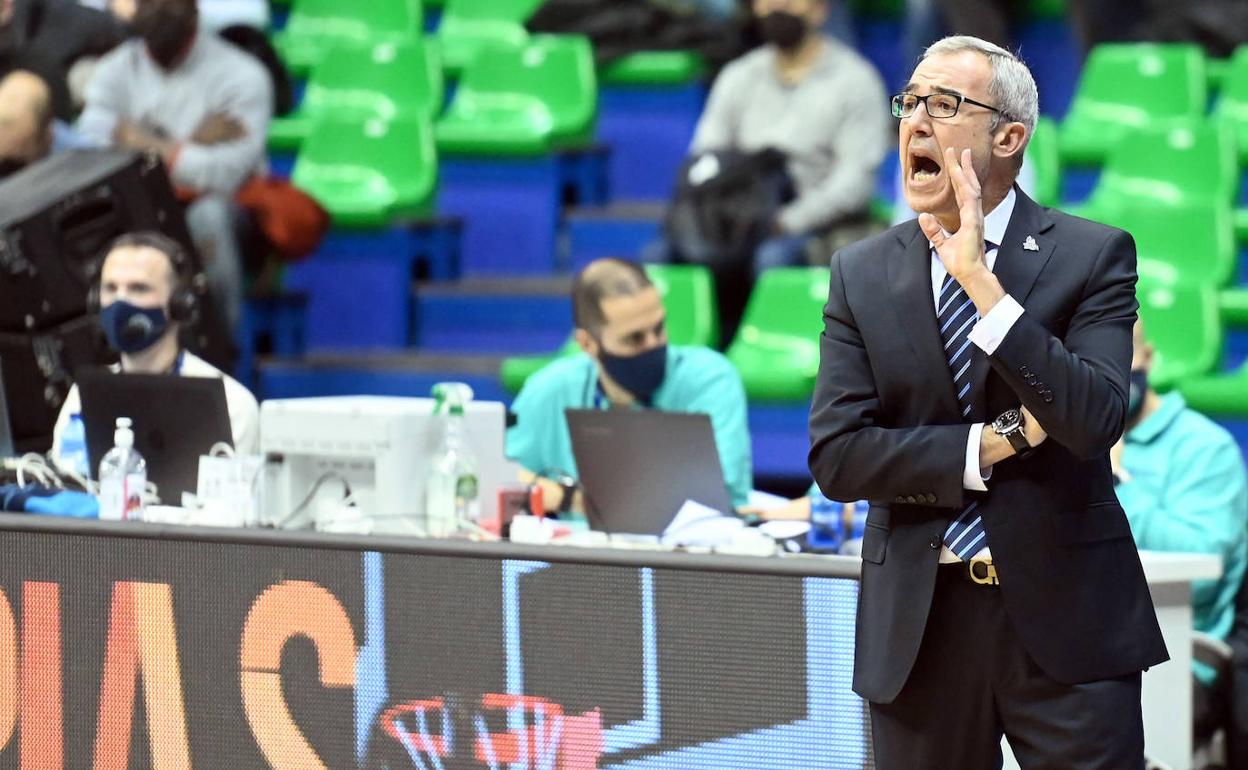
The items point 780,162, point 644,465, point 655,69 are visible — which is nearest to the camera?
point 644,465

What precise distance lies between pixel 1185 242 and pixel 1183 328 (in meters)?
0.49

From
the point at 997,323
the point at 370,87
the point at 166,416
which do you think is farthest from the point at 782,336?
the point at 997,323

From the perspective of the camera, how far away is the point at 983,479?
101 inches

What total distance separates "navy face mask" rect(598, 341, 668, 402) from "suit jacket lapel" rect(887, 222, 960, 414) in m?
2.38

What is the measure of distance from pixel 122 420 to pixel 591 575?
1479 millimetres

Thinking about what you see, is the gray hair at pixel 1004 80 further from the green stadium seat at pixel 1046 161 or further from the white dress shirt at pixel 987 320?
the green stadium seat at pixel 1046 161

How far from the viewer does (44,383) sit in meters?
6.12

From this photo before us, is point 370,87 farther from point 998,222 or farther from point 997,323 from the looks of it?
point 997,323

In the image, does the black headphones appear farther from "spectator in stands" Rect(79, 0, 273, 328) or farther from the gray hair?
the gray hair

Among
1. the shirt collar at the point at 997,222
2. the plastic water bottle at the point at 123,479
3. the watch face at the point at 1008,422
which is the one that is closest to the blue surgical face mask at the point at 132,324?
the plastic water bottle at the point at 123,479

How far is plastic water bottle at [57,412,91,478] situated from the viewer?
15.7 ft

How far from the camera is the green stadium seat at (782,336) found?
6684mm

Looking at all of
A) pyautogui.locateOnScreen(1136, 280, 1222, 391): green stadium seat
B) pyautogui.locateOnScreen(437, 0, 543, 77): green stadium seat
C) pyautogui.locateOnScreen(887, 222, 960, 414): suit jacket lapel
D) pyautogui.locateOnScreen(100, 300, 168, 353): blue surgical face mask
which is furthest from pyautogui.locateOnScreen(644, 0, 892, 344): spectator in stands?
pyautogui.locateOnScreen(887, 222, 960, 414): suit jacket lapel

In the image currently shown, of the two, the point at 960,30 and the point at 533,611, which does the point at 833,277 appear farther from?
the point at 960,30
